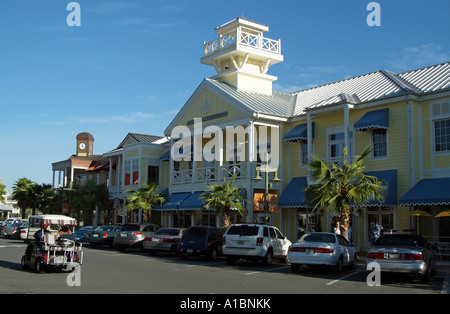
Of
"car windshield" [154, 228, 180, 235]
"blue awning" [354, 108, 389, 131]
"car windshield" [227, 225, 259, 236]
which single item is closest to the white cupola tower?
"blue awning" [354, 108, 389, 131]

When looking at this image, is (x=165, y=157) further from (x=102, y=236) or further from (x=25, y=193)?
(x=25, y=193)

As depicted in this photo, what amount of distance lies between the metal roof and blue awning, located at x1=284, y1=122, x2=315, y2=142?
0.98 meters

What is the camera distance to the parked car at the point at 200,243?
816 inches

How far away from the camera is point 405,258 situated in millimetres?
14047

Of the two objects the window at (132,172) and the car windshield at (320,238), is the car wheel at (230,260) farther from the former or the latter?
the window at (132,172)

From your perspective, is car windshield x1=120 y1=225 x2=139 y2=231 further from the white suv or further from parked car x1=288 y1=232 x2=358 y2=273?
parked car x1=288 y1=232 x2=358 y2=273

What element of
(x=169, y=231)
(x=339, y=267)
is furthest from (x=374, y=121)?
(x=169, y=231)

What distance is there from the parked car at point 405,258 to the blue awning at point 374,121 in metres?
8.43

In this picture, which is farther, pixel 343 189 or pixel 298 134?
pixel 298 134

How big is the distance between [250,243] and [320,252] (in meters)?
3.40

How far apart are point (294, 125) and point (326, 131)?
2514 millimetres
